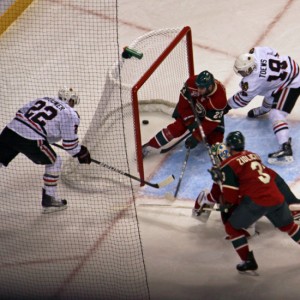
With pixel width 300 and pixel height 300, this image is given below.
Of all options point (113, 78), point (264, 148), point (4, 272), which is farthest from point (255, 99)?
point (4, 272)

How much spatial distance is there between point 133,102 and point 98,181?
588 millimetres

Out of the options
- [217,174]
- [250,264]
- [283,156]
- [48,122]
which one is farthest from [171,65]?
[250,264]

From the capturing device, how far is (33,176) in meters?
5.75

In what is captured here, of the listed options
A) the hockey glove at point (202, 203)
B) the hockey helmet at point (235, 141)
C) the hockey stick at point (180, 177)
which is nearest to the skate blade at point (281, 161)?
the hockey stick at point (180, 177)

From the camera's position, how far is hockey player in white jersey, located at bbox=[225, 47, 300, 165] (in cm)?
547

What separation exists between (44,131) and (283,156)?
1.37 metres

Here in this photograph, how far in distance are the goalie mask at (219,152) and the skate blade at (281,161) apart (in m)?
0.54

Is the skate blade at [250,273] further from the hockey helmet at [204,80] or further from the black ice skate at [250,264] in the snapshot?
the hockey helmet at [204,80]

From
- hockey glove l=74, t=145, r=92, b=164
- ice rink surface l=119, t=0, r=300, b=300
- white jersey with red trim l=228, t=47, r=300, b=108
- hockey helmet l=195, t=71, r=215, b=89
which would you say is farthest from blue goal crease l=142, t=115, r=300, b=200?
hockey helmet l=195, t=71, r=215, b=89

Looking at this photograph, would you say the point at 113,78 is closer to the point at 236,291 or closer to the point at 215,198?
the point at 215,198

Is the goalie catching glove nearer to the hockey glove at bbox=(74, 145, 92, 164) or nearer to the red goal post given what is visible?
the red goal post

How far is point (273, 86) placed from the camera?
5582mm

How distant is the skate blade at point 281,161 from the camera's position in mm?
5555

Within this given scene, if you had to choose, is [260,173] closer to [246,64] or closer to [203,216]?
[203,216]
